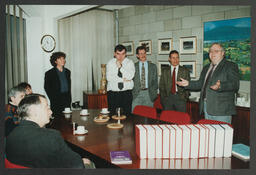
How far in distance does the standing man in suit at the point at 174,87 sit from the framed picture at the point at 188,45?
0.95 meters

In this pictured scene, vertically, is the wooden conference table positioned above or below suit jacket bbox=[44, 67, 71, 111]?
below

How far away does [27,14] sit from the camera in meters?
5.11

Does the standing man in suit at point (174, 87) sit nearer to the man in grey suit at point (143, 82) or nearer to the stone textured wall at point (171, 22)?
the man in grey suit at point (143, 82)

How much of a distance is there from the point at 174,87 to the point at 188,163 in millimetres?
2762

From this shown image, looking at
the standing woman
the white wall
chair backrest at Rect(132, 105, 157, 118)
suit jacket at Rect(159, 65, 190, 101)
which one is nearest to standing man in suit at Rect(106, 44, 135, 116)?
chair backrest at Rect(132, 105, 157, 118)

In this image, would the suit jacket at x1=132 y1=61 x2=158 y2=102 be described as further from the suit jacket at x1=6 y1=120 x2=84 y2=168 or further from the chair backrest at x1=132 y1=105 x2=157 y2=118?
the suit jacket at x1=6 y1=120 x2=84 y2=168

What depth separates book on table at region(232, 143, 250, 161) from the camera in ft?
5.75

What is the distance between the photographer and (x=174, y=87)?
14.4ft

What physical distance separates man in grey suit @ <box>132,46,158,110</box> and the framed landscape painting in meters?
1.43

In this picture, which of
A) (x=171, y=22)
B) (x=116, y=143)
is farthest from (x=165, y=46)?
(x=116, y=143)

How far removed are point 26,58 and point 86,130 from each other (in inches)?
140

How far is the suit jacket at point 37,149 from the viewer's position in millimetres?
1613

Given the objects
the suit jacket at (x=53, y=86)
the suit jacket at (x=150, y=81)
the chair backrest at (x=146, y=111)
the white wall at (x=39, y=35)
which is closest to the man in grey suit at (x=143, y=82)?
the suit jacket at (x=150, y=81)

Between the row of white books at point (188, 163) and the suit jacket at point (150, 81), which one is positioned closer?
the row of white books at point (188, 163)
